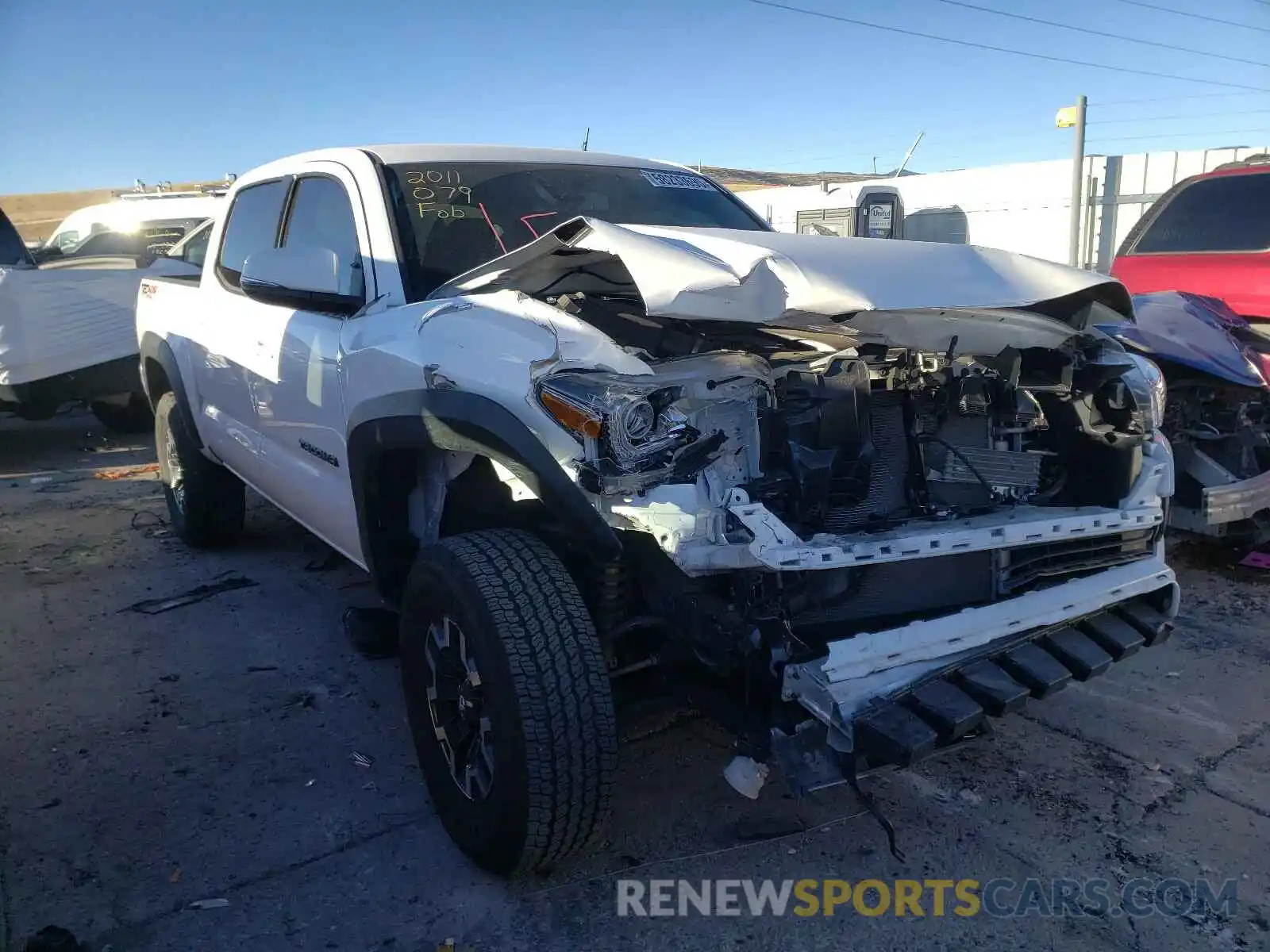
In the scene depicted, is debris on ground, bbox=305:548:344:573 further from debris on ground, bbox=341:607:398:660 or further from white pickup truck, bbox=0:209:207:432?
white pickup truck, bbox=0:209:207:432

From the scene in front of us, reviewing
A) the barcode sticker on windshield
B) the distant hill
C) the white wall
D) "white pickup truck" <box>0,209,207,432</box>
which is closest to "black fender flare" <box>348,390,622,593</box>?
the barcode sticker on windshield

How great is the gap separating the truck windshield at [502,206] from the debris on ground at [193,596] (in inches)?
101

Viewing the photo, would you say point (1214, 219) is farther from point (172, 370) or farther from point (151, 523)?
point (151, 523)

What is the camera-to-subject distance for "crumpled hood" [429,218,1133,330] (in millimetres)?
2295

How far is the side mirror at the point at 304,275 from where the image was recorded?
9.62ft

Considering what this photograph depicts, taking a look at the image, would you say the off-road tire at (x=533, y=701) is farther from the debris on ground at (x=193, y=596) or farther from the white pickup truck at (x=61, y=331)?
the white pickup truck at (x=61, y=331)

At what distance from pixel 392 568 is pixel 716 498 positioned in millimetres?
1373

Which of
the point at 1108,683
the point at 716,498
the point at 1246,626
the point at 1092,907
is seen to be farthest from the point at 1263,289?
the point at 716,498

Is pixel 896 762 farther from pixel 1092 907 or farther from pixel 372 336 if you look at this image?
pixel 372 336

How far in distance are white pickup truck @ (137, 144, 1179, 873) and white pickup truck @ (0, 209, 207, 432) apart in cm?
528

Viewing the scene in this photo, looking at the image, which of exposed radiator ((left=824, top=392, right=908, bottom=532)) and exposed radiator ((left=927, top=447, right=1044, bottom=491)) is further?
exposed radiator ((left=927, top=447, right=1044, bottom=491))

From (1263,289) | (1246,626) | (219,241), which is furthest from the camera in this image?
(1263,289)

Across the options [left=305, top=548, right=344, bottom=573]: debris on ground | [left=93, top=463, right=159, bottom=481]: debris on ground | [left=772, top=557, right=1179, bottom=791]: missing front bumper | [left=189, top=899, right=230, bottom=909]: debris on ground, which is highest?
[left=772, top=557, right=1179, bottom=791]: missing front bumper

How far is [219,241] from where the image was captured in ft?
15.6
